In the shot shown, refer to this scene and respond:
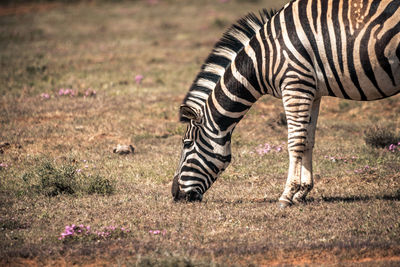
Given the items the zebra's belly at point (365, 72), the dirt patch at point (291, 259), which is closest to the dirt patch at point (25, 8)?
the zebra's belly at point (365, 72)

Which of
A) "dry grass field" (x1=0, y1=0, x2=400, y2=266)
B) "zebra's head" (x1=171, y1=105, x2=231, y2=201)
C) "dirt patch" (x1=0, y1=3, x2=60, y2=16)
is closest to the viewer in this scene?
"dry grass field" (x1=0, y1=0, x2=400, y2=266)

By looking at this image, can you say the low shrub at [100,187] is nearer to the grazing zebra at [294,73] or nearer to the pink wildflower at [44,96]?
the grazing zebra at [294,73]

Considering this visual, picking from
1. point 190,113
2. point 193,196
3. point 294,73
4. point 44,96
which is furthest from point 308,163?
point 44,96

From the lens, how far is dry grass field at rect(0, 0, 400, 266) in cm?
616

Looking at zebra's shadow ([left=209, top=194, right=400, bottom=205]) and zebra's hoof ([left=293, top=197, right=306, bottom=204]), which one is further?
zebra's shadow ([left=209, top=194, right=400, bottom=205])

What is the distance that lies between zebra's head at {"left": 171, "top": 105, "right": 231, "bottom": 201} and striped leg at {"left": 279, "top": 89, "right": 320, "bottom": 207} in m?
0.90

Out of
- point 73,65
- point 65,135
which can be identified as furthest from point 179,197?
point 73,65

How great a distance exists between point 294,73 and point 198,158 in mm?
1717

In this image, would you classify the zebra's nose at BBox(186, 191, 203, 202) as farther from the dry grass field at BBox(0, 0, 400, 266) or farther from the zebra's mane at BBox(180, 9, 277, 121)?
the zebra's mane at BBox(180, 9, 277, 121)

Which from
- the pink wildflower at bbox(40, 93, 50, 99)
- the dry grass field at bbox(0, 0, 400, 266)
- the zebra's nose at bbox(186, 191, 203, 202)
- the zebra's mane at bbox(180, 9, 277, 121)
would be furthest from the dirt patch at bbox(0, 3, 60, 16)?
the zebra's nose at bbox(186, 191, 203, 202)

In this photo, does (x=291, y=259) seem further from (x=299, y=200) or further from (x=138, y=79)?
(x=138, y=79)

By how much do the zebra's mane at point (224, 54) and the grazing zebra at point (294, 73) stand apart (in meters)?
0.01

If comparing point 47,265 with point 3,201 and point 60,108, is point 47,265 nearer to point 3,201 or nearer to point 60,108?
point 3,201

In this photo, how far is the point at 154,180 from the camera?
9.32 meters
